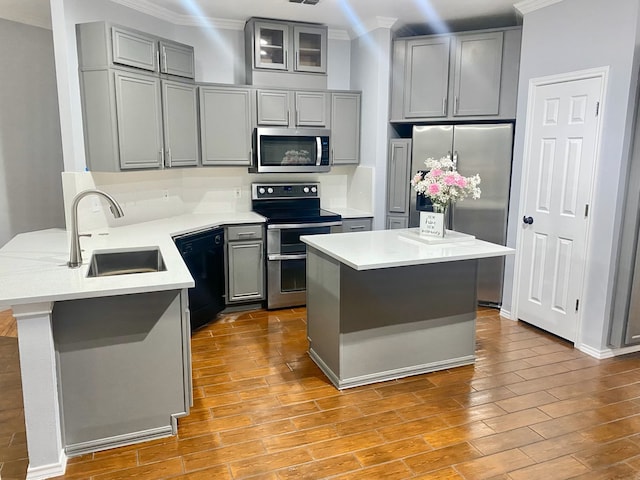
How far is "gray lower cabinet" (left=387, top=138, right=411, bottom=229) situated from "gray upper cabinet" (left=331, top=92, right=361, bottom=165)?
399 millimetres

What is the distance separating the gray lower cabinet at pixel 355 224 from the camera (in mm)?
4812

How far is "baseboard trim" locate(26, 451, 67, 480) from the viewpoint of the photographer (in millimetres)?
2205

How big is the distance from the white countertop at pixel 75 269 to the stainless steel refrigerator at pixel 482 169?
89.8 inches

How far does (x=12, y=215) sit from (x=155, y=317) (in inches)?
113

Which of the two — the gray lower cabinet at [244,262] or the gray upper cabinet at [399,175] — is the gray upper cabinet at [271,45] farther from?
the gray lower cabinet at [244,262]

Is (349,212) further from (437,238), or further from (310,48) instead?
(437,238)

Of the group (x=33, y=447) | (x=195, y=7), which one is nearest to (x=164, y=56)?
(x=195, y=7)

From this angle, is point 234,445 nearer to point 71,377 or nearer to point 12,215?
point 71,377

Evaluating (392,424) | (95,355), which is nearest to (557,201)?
(392,424)

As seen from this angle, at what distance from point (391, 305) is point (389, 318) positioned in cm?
9

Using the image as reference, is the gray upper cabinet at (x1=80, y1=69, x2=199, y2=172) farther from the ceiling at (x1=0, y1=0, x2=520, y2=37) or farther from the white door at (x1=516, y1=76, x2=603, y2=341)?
the white door at (x1=516, y1=76, x2=603, y2=341)

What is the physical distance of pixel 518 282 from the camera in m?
4.30

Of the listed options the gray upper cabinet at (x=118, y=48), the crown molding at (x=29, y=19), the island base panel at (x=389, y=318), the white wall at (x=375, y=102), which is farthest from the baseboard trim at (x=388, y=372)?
the crown molding at (x=29, y=19)

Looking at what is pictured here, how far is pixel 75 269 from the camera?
101 inches
